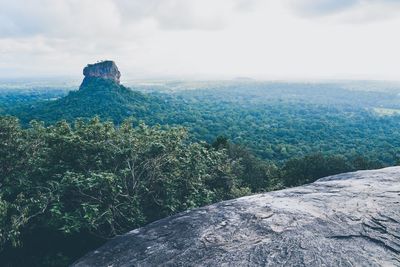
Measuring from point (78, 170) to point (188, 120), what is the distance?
2516 inches

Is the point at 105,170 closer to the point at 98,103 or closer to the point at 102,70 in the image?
the point at 98,103

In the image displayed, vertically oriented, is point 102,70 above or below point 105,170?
above

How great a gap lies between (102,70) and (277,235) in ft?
285

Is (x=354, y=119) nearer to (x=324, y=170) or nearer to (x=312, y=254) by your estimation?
(x=324, y=170)

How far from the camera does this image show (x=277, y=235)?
866 centimetres

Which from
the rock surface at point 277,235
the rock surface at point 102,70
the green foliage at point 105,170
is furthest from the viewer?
the rock surface at point 102,70

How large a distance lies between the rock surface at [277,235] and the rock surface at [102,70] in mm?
83438

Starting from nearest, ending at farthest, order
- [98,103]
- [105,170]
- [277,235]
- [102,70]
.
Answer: [277,235]
[105,170]
[98,103]
[102,70]

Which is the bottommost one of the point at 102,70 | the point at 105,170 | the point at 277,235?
the point at 105,170

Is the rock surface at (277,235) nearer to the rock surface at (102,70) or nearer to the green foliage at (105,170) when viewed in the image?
the green foliage at (105,170)

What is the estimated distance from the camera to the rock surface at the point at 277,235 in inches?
315

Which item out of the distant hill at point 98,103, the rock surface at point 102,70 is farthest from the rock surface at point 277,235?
the rock surface at point 102,70

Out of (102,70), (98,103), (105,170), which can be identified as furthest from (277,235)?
(102,70)

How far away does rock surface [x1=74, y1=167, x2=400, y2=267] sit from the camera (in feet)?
26.3
